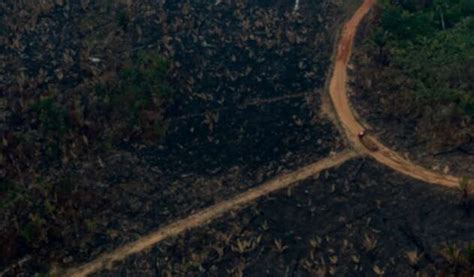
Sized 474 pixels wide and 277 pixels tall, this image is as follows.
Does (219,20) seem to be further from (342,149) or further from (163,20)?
(342,149)

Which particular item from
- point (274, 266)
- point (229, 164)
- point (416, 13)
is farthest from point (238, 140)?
point (416, 13)

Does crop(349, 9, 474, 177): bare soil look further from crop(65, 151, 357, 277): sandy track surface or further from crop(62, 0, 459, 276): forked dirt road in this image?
crop(65, 151, 357, 277): sandy track surface

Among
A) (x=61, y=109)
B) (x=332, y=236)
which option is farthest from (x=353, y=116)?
(x=61, y=109)

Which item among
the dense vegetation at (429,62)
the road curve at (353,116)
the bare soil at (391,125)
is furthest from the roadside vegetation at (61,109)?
the dense vegetation at (429,62)

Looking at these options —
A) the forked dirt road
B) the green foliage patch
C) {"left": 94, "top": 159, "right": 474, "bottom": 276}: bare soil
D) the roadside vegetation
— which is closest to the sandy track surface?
the forked dirt road

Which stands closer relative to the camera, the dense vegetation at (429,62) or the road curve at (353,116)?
the road curve at (353,116)

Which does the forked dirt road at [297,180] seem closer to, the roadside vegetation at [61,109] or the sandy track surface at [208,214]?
the sandy track surface at [208,214]
